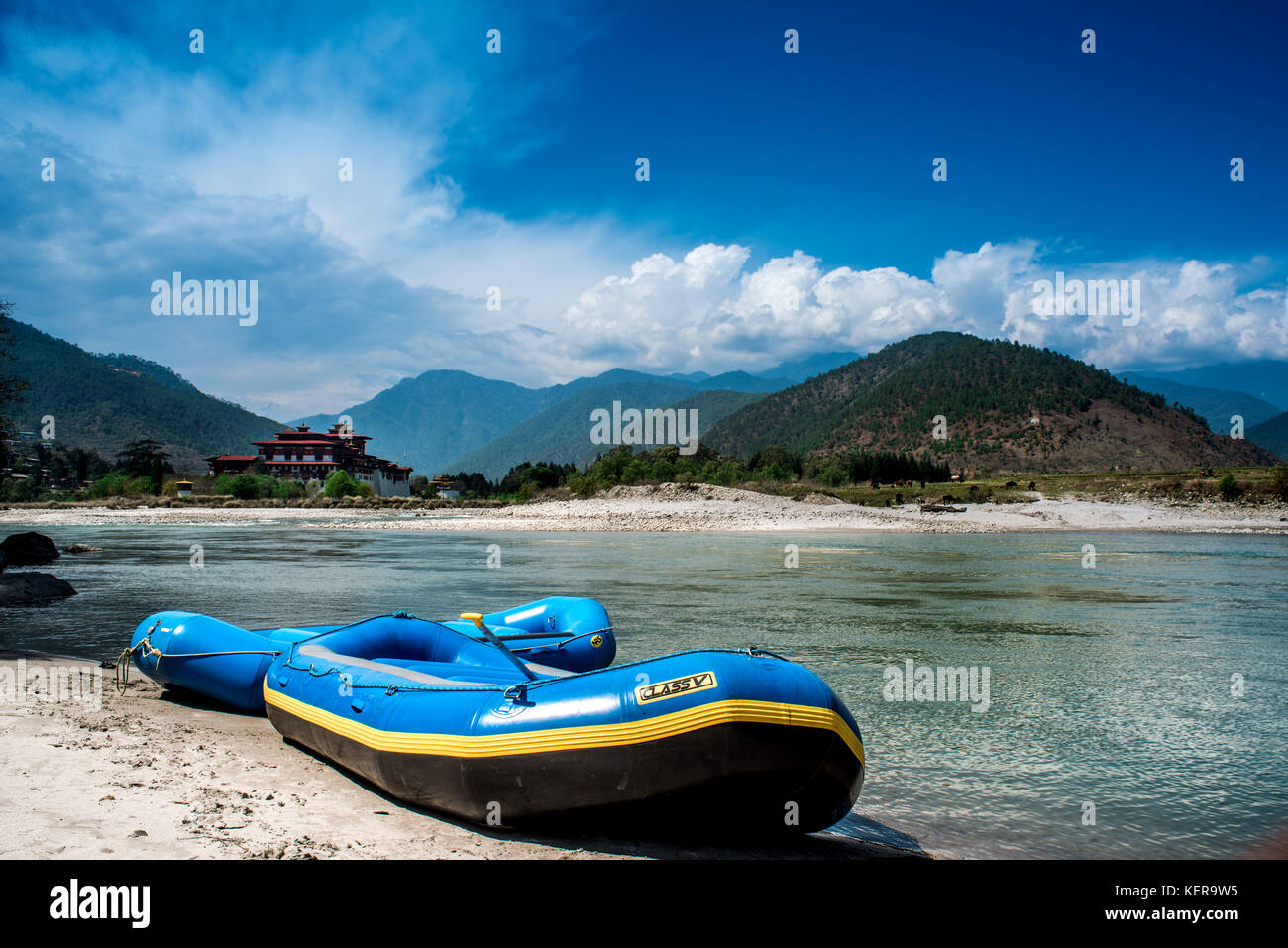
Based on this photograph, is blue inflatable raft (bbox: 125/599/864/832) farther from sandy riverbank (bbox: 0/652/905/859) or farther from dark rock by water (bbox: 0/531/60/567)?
dark rock by water (bbox: 0/531/60/567)

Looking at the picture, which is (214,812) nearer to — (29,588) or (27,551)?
(29,588)

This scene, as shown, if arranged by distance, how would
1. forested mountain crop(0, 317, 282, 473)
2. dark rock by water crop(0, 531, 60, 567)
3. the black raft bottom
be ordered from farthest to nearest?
forested mountain crop(0, 317, 282, 473) → dark rock by water crop(0, 531, 60, 567) → the black raft bottom

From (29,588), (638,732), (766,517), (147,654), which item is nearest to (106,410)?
(766,517)

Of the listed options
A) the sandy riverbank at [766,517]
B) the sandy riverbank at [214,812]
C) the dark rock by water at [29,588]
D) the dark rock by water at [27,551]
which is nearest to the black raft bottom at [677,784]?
the sandy riverbank at [214,812]

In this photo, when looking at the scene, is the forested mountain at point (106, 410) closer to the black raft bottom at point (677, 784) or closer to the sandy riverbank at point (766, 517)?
the sandy riverbank at point (766, 517)

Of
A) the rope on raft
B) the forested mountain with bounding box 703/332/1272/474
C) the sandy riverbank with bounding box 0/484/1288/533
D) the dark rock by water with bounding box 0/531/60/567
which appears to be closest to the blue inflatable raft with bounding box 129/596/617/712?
the rope on raft
